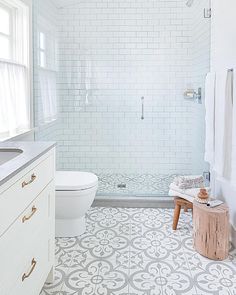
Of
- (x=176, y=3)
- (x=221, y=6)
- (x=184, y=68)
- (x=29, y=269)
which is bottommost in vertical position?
(x=29, y=269)

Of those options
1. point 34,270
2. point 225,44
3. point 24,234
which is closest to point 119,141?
point 225,44

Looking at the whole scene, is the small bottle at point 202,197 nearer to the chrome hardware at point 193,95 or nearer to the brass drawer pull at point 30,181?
the brass drawer pull at point 30,181

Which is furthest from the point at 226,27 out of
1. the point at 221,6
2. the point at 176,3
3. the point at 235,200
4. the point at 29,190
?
the point at 29,190

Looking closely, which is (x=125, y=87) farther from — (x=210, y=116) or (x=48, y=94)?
(x=210, y=116)

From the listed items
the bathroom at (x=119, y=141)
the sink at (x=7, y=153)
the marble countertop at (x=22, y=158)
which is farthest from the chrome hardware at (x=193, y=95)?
the sink at (x=7, y=153)

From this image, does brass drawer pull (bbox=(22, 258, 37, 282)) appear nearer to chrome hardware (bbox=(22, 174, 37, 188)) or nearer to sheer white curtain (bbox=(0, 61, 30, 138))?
chrome hardware (bbox=(22, 174, 37, 188))

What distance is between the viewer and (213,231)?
220 centimetres

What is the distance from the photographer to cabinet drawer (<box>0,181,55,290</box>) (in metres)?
1.13

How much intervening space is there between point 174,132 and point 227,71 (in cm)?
189

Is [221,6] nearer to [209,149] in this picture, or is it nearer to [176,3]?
[209,149]

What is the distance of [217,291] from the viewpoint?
185cm

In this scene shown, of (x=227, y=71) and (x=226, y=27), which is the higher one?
(x=226, y=27)

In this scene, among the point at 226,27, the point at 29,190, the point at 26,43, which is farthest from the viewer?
the point at 26,43

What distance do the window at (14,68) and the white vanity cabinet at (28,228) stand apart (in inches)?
37.0
